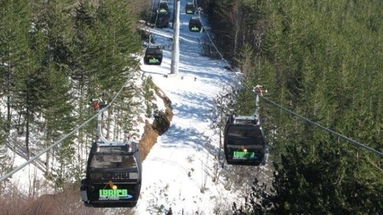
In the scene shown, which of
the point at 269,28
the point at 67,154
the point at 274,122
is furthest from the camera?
the point at 269,28

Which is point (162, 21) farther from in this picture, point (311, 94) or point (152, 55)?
point (152, 55)

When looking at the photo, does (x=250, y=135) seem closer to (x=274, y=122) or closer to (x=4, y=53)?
(x=4, y=53)

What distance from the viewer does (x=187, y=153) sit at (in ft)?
176

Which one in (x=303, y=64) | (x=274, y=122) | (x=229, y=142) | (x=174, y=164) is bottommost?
(x=174, y=164)

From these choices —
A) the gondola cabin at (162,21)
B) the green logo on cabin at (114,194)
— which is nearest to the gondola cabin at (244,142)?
the green logo on cabin at (114,194)

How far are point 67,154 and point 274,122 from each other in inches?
756

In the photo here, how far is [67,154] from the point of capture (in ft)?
143

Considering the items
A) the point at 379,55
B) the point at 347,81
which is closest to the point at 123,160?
the point at 347,81

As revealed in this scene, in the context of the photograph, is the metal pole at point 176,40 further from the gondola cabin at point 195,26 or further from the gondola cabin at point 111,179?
the gondola cabin at point 111,179

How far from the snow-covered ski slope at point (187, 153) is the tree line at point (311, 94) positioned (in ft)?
11.0

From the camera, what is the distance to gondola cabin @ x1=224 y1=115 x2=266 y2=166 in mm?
20922

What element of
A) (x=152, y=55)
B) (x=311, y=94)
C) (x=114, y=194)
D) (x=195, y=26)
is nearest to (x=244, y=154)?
(x=114, y=194)

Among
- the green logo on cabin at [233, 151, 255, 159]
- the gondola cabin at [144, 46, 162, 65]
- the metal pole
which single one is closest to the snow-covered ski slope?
the metal pole

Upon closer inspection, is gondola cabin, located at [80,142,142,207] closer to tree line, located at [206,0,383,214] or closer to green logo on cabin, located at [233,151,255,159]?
green logo on cabin, located at [233,151,255,159]
